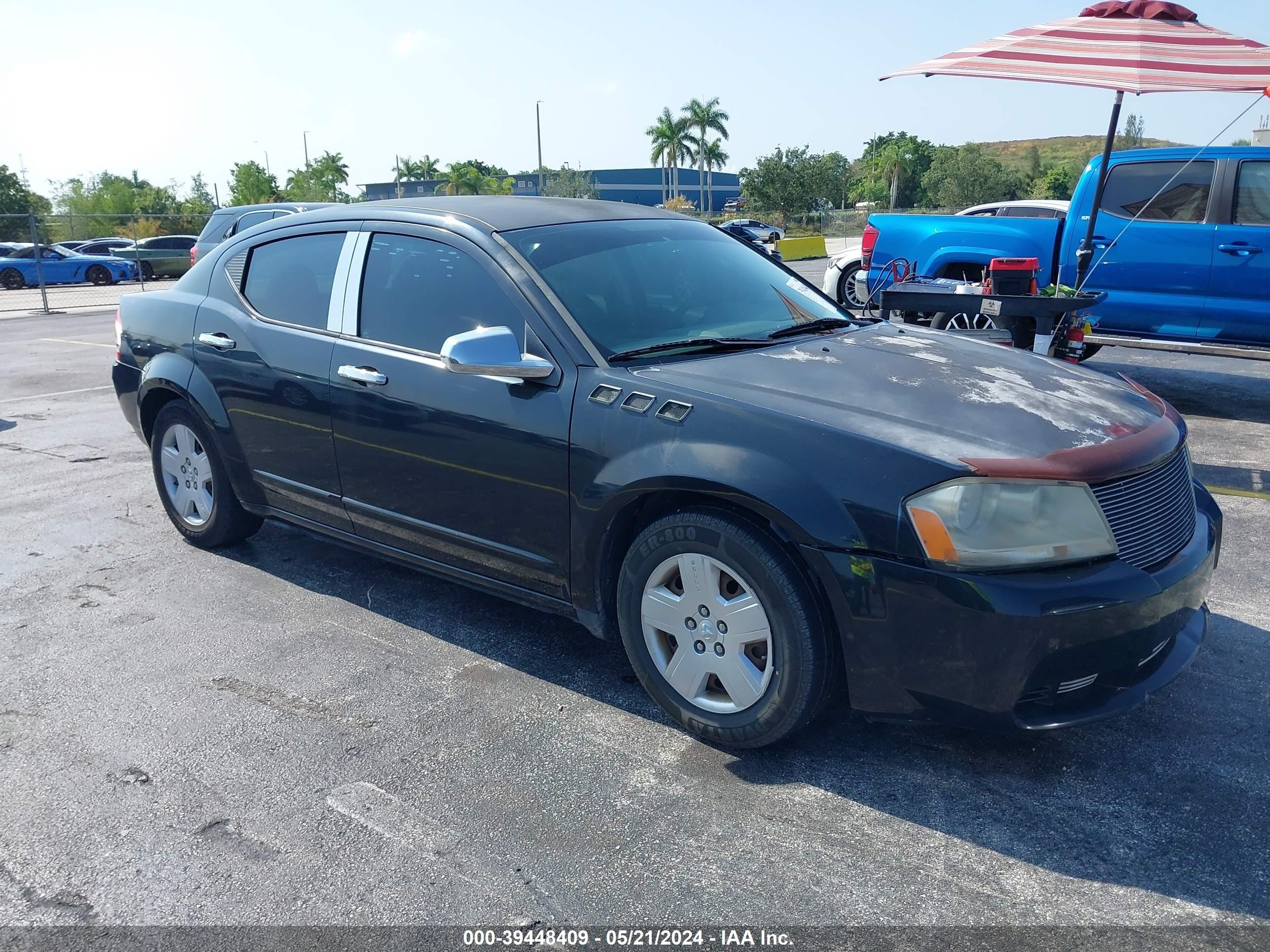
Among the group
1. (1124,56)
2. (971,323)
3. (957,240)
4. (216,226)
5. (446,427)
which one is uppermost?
(1124,56)

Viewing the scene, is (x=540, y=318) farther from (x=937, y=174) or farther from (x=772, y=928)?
(x=937, y=174)

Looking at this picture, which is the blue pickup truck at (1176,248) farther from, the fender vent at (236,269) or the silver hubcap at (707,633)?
the silver hubcap at (707,633)

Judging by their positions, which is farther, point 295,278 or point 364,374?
point 295,278

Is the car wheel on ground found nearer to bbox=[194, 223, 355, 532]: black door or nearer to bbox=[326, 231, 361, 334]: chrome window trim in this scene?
bbox=[194, 223, 355, 532]: black door

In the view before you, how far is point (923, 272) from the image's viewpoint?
906 cm

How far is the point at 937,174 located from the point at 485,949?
83.3 meters

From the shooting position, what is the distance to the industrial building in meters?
102

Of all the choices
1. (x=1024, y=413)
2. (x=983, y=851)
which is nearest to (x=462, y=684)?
(x=983, y=851)

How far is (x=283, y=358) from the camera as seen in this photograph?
421 centimetres

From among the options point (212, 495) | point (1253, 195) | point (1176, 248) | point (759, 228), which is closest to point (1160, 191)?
point (1176, 248)

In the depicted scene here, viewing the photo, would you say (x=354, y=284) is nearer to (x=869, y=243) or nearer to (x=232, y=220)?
(x=869, y=243)

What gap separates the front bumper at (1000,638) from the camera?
2.59 m

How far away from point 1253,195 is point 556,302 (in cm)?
660

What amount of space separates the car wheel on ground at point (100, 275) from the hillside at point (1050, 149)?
117 meters
